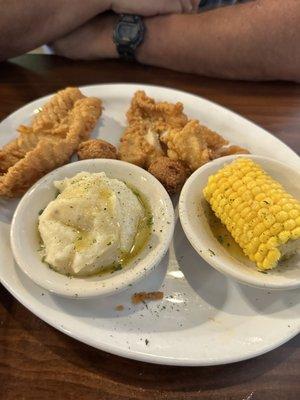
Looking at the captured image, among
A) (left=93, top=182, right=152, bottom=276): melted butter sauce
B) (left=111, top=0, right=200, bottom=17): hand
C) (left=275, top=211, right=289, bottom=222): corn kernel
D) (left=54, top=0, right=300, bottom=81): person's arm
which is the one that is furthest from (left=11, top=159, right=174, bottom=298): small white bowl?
(left=111, top=0, right=200, bottom=17): hand

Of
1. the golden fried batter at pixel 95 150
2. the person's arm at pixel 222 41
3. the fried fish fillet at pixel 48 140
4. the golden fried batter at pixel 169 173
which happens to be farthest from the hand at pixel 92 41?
the golden fried batter at pixel 169 173

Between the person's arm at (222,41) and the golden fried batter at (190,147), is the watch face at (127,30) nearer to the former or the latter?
the person's arm at (222,41)

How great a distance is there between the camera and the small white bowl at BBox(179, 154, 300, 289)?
3.65 feet

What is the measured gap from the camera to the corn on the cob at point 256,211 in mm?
1130

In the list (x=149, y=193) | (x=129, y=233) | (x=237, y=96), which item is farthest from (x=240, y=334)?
(x=237, y=96)

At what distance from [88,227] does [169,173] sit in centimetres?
38

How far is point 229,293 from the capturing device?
1.22 meters

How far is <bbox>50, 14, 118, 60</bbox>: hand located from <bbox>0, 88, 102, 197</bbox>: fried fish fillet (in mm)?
498

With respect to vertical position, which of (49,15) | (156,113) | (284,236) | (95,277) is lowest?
(95,277)

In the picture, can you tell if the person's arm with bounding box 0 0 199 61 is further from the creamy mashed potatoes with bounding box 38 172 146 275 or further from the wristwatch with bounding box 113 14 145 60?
the creamy mashed potatoes with bounding box 38 172 146 275

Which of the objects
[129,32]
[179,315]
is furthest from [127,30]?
[179,315]

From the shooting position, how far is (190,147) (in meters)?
1.49

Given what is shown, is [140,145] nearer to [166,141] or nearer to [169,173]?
[166,141]

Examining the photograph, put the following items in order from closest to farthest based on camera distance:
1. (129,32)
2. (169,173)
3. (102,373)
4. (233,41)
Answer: (102,373) → (169,173) → (233,41) → (129,32)
